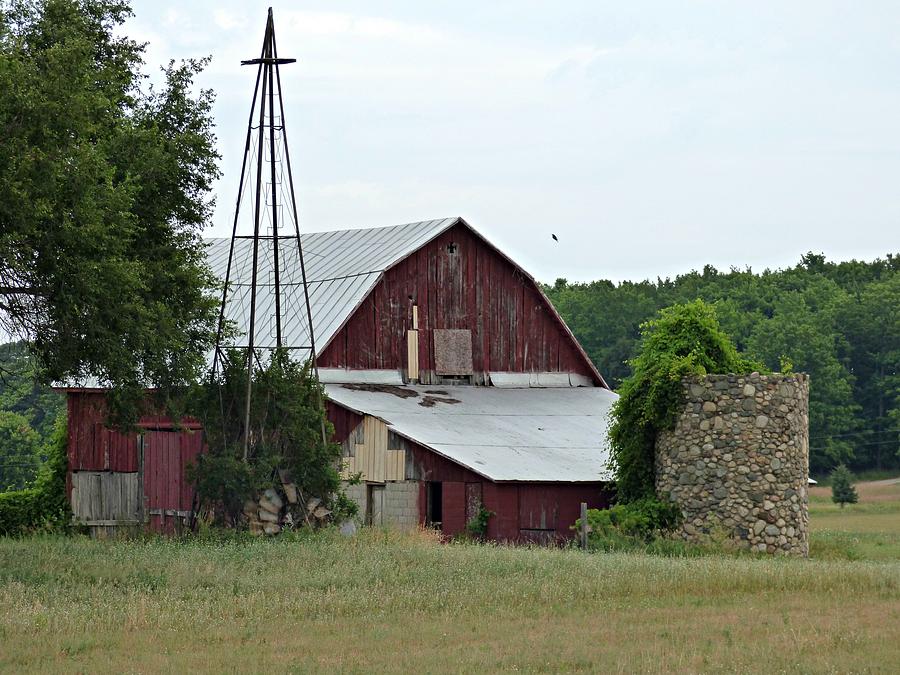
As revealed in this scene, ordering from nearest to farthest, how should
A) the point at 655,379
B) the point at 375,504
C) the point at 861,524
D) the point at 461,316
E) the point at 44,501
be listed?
the point at 655,379
the point at 375,504
the point at 44,501
the point at 461,316
the point at 861,524

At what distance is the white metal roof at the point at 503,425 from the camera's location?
33.2 metres

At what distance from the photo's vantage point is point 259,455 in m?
30.6

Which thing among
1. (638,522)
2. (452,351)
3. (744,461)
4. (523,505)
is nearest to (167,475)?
(452,351)

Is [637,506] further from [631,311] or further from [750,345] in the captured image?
[631,311]

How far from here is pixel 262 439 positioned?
3061 cm

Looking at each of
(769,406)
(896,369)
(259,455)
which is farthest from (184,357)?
(896,369)

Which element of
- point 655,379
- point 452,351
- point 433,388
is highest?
point 452,351

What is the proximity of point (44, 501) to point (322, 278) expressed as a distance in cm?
1018

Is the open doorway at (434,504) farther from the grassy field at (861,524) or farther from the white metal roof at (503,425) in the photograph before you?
the grassy field at (861,524)

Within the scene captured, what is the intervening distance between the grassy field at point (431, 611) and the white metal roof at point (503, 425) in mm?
5998

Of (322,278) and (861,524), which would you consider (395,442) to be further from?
(861,524)

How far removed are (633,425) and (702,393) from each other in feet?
6.78

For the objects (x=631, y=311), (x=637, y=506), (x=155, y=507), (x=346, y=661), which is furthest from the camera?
(x=631, y=311)

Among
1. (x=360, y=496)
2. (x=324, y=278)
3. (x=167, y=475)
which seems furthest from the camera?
(x=324, y=278)
